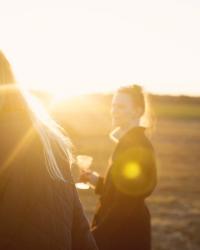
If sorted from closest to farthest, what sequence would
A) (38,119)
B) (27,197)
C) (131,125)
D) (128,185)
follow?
(27,197) → (38,119) → (128,185) → (131,125)

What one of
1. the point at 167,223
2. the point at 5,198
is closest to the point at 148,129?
the point at 5,198

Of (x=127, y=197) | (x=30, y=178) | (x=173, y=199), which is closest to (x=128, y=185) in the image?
(x=127, y=197)

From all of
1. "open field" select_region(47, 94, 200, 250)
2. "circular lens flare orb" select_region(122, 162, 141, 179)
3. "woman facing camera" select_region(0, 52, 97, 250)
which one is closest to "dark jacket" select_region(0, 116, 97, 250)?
"woman facing camera" select_region(0, 52, 97, 250)

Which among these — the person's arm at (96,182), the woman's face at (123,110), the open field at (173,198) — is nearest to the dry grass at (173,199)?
the open field at (173,198)

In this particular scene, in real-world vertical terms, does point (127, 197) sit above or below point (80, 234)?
below

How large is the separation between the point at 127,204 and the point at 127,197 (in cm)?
4

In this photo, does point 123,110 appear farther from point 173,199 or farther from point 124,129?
point 173,199

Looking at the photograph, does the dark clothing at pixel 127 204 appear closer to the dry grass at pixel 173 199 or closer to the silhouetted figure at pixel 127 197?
the silhouetted figure at pixel 127 197

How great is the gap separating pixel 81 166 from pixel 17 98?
259cm

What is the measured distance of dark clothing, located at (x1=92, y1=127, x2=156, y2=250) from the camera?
339cm

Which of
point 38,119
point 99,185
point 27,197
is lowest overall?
point 99,185

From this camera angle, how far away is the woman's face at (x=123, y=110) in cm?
377

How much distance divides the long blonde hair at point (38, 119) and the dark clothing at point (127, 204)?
1762 mm

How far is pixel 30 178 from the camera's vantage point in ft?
4.66
